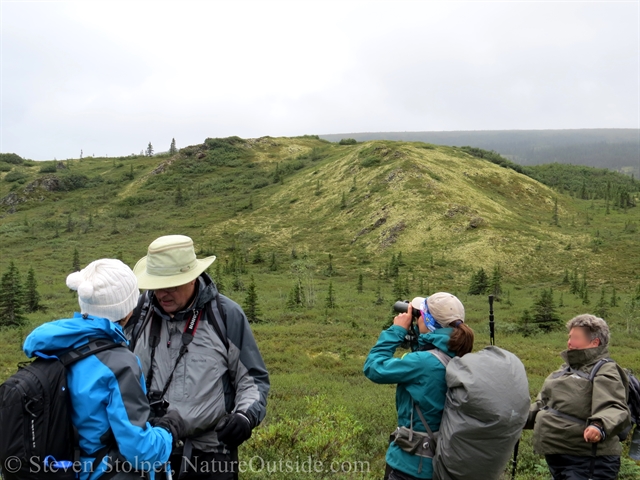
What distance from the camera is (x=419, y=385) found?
9.98 feet

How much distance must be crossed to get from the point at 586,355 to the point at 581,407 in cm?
40

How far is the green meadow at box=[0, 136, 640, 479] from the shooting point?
882 cm

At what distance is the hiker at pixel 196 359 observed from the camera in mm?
2824

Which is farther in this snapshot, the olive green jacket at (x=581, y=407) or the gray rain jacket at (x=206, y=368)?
the olive green jacket at (x=581, y=407)

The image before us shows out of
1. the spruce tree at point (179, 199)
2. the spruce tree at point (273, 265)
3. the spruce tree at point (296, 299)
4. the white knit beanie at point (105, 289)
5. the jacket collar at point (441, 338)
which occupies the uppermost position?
the white knit beanie at point (105, 289)

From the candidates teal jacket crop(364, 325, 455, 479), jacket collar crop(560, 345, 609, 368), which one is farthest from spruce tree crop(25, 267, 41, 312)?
jacket collar crop(560, 345, 609, 368)

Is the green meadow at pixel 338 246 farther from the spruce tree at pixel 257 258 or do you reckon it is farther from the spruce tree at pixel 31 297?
the spruce tree at pixel 31 297

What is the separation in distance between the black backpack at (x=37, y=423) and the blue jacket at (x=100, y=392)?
0.06 m

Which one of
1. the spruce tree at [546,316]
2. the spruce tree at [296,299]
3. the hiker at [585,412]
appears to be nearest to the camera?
the hiker at [585,412]

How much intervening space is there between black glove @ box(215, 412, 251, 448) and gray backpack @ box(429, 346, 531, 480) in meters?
1.22

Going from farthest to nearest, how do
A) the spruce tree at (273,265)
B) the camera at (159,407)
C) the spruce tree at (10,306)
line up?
the spruce tree at (273,265) < the spruce tree at (10,306) < the camera at (159,407)

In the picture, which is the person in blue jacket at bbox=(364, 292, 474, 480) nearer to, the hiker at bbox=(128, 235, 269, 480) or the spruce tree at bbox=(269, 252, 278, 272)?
the hiker at bbox=(128, 235, 269, 480)

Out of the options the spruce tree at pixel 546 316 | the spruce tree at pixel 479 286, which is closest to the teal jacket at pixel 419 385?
the spruce tree at pixel 546 316

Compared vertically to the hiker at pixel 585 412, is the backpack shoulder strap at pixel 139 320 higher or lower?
higher
